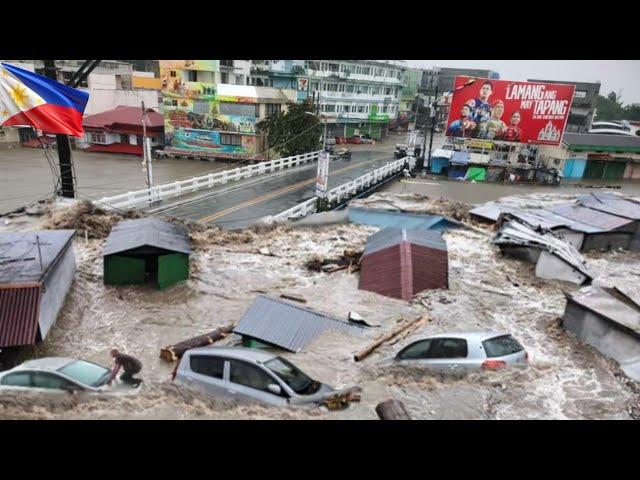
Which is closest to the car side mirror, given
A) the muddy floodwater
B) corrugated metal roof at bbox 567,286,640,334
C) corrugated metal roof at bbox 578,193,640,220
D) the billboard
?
the muddy floodwater

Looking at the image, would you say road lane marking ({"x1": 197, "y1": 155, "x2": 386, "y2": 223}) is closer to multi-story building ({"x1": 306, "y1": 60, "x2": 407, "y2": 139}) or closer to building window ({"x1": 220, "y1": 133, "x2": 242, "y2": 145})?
building window ({"x1": 220, "y1": 133, "x2": 242, "y2": 145})

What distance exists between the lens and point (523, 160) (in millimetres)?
41844

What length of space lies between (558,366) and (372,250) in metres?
6.78

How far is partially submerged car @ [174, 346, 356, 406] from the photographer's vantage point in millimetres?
7445

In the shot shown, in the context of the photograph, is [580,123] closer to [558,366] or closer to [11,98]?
[558,366]

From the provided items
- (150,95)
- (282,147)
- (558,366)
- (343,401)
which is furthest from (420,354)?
(150,95)

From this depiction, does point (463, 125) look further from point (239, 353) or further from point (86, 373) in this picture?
point (86, 373)

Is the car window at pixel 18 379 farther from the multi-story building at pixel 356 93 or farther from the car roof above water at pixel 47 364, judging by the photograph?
the multi-story building at pixel 356 93

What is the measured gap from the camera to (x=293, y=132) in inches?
1580

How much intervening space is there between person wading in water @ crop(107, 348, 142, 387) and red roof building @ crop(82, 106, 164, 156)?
137 feet

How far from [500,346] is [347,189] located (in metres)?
20.0

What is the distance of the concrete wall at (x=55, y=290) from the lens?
9664mm

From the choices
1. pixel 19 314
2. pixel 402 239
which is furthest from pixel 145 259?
pixel 402 239

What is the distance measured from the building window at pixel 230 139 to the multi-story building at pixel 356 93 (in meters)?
13.4
